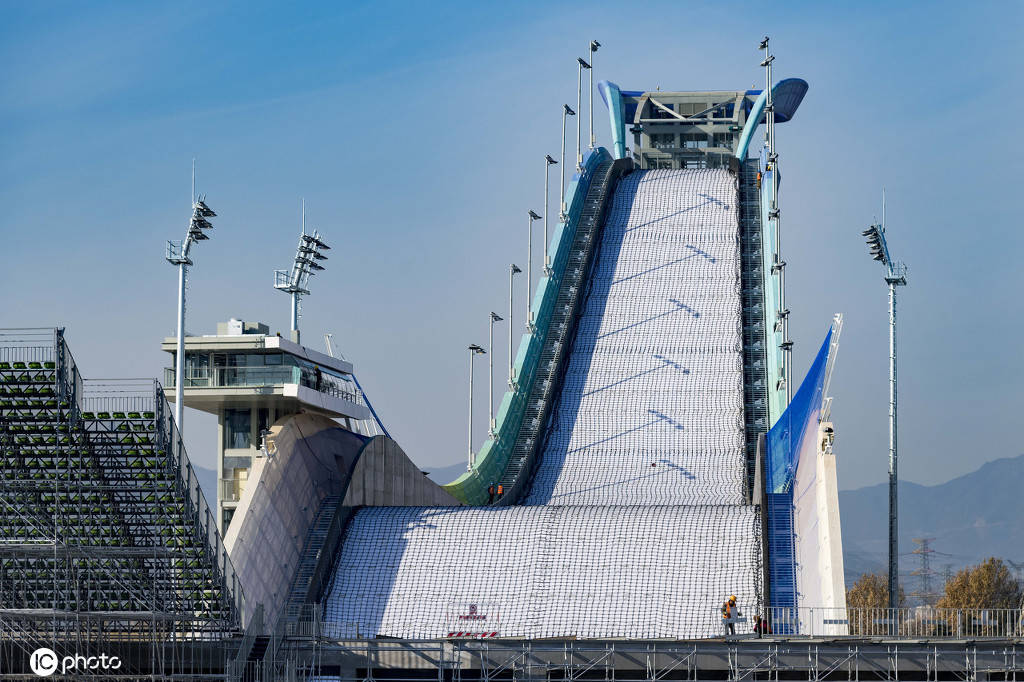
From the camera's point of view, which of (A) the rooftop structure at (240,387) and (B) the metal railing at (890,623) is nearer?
(B) the metal railing at (890,623)

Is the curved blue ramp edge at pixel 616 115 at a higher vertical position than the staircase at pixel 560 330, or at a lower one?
higher

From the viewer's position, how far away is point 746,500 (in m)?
43.0

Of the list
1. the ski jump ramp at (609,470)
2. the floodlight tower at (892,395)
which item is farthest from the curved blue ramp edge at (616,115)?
the floodlight tower at (892,395)

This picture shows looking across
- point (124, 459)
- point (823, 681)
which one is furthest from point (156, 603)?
point (823, 681)

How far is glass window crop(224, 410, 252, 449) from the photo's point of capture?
38.6 metres

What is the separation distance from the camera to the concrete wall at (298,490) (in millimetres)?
35750

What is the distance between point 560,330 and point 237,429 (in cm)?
1470

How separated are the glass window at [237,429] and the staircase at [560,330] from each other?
29.3 ft

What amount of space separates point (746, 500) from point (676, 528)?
550cm

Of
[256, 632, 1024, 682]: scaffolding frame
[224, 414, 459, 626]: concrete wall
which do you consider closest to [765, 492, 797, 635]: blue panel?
[256, 632, 1024, 682]: scaffolding frame

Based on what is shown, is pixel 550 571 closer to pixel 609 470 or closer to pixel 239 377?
pixel 239 377

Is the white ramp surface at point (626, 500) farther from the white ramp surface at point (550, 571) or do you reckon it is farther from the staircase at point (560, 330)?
the staircase at point (560, 330)

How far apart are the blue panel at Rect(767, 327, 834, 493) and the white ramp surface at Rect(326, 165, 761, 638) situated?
1790 mm

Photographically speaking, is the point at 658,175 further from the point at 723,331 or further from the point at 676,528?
the point at 676,528
